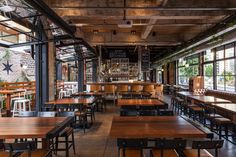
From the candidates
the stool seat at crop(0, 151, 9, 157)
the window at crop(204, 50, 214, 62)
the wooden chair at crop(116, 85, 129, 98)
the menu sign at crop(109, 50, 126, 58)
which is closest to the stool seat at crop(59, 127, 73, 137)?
the stool seat at crop(0, 151, 9, 157)

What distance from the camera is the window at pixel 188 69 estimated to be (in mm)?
15459

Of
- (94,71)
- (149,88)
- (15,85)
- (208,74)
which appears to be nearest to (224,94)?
(208,74)

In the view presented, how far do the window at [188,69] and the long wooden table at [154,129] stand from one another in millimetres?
11560

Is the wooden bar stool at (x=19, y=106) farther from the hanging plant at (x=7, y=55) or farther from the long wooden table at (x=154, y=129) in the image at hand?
the long wooden table at (x=154, y=129)

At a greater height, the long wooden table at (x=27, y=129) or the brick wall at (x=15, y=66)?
the brick wall at (x=15, y=66)

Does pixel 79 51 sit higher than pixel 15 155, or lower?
higher

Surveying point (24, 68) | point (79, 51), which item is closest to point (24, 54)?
point (24, 68)

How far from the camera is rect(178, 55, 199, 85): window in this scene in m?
15.5

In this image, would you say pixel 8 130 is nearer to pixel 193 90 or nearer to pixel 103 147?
pixel 103 147

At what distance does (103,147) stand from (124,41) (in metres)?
8.33

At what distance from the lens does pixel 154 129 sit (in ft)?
12.1

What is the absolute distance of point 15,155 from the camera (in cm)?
338

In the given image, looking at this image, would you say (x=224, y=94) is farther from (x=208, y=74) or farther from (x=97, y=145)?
(x=97, y=145)

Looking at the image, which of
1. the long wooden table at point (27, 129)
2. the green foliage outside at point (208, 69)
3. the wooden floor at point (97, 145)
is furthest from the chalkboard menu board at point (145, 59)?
the long wooden table at point (27, 129)
